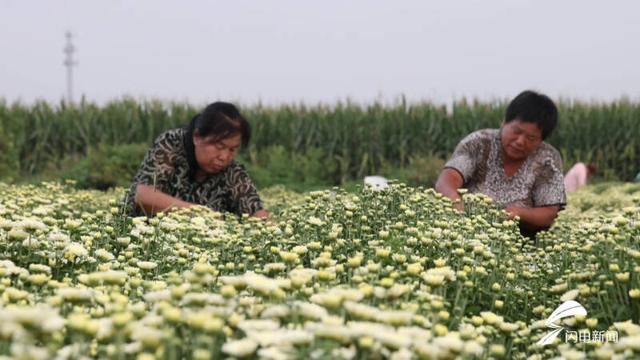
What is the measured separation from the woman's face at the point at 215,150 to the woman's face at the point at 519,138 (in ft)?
6.10

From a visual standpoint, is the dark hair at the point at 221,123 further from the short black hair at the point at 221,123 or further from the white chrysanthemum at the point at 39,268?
the white chrysanthemum at the point at 39,268

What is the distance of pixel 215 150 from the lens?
6.12 meters

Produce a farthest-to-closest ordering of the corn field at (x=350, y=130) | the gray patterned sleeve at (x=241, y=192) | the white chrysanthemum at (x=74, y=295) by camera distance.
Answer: the corn field at (x=350, y=130), the gray patterned sleeve at (x=241, y=192), the white chrysanthemum at (x=74, y=295)

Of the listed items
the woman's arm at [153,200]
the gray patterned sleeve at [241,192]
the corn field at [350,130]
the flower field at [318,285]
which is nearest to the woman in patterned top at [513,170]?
the flower field at [318,285]

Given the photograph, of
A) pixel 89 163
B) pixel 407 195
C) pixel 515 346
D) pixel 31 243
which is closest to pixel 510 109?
pixel 407 195

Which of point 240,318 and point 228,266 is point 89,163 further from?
point 240,318

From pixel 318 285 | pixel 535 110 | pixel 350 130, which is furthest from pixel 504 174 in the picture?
pixel 350 130

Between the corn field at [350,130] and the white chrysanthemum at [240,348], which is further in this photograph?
the corn field at [350,130]

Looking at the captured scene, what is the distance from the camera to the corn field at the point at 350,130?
1873 centimetres

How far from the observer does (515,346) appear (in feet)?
11.3

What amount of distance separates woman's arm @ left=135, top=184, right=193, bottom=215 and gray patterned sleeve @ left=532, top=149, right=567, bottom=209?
2462mm

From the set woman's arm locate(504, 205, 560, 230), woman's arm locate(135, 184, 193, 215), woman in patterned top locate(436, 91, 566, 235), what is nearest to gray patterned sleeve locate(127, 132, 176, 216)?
woman's arm locate(135, 184, 193, 215)

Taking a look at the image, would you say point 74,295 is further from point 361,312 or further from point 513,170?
point 513,170

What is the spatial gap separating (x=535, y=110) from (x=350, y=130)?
12685 mm
